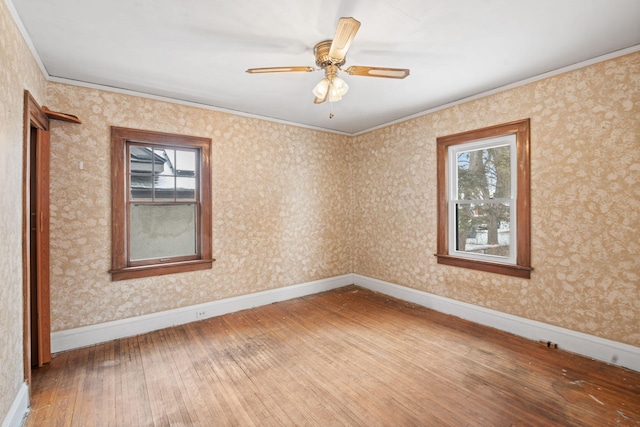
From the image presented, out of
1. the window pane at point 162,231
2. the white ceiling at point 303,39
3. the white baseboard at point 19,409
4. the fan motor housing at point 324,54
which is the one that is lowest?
the white baseboard at point 19,409

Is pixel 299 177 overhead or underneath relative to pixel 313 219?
overhead

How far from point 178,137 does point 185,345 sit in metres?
2.37

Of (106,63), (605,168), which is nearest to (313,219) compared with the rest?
(106,63)

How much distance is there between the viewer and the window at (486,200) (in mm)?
3131

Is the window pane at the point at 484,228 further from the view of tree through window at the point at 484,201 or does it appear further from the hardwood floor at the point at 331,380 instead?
the hardwood floor at the point at 331,380

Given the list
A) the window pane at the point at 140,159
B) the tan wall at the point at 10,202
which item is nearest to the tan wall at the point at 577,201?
the window pane at the point at 140,159

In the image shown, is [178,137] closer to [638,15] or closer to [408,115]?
[408,115]

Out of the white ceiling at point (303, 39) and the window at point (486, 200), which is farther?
the window at point (486, 200)

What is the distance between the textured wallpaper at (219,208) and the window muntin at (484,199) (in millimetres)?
1922

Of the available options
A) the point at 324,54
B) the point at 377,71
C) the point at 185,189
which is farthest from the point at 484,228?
the point at 185,189

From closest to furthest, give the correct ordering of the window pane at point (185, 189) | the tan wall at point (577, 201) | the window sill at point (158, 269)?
1. the tan wall at point (577, 201)
2. the window sill at point (158, 269)
3. the window pane at point (185, 189)

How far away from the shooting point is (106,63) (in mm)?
2670

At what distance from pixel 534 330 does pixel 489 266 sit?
0.74 meters

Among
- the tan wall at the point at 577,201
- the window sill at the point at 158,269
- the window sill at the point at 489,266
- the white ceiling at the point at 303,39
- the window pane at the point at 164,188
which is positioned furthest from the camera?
the window pane at the point at 164,188
